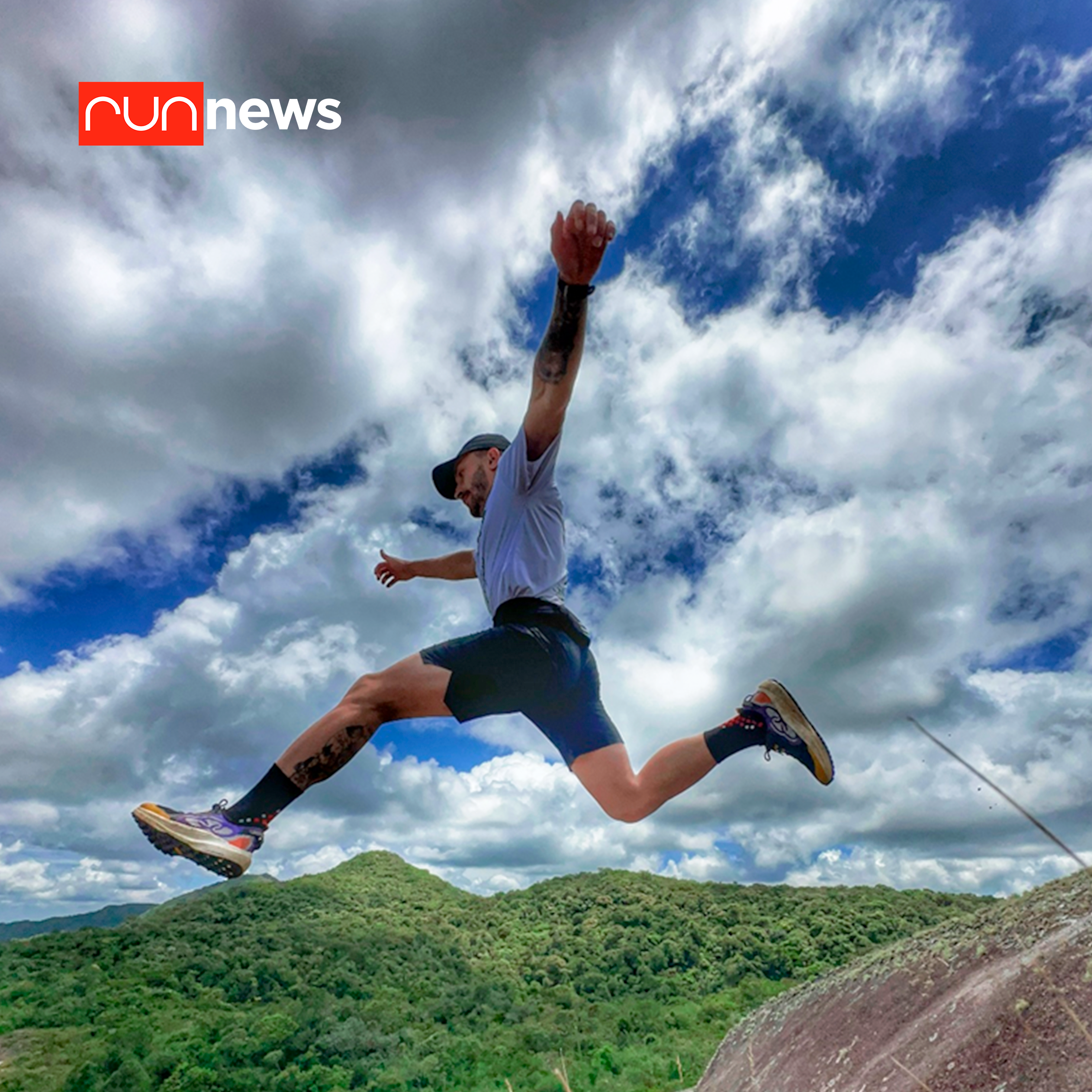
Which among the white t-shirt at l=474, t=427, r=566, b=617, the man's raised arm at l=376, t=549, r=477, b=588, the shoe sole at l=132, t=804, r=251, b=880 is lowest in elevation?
the shoe sole at l=132, t=804, r=251, b=880

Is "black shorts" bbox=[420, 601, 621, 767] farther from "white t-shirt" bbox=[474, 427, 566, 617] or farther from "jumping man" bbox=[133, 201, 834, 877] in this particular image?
"white t-shirt" bbox=[474, 427, 566, 617]

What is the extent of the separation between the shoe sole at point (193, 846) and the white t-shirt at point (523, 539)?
1579mm

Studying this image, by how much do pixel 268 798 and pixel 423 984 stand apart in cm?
3857

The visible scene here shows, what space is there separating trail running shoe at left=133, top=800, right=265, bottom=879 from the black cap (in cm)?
208

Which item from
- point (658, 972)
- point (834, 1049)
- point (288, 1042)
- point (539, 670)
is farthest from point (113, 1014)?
point (539, 670)

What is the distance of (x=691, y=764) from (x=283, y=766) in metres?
2.07

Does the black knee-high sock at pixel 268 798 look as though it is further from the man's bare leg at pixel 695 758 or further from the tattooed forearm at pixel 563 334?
the tattooed forearm at pixel 563 334

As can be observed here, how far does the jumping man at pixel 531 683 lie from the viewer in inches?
123

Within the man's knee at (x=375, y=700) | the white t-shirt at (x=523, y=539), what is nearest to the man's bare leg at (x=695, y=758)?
the white t-shirt at (x=523, y=539)

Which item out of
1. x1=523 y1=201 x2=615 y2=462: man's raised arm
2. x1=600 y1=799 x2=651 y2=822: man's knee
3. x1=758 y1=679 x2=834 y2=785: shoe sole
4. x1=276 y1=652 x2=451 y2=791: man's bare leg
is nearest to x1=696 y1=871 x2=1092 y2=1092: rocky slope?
x1=758 y1=679 x2=834 y2=785: shoe sole

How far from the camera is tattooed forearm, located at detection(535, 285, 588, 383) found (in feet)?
10.2

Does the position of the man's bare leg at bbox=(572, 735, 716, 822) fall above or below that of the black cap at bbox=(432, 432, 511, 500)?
below

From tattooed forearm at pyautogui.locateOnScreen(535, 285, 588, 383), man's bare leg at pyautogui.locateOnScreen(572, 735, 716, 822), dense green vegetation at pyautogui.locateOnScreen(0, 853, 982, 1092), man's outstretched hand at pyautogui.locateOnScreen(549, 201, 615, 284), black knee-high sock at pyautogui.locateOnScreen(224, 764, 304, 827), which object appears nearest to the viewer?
man's outstretched hand at pyautogui.locateOnScreen(549, 201, 615, 284)

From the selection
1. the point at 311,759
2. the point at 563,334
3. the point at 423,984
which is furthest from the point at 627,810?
the point at 423,984
